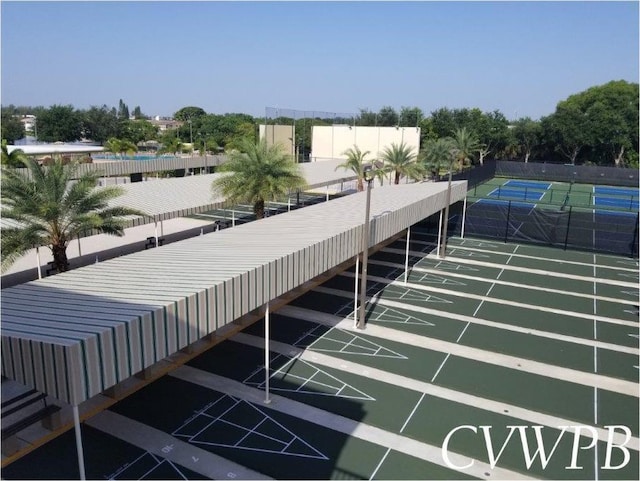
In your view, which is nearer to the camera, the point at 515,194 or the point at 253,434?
the point at 253,434

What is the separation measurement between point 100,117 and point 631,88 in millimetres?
89240

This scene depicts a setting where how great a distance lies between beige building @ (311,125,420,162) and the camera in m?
52.1

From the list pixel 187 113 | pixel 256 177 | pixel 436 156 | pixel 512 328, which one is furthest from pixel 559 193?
pixel 187 113

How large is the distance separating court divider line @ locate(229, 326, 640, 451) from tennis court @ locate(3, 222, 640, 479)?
0.15 feet

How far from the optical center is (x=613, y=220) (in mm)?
28781

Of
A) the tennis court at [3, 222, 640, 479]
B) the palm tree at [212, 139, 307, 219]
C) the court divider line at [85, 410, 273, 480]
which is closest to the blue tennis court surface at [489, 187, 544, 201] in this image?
the tennis court at [3, 222, 640, 479]

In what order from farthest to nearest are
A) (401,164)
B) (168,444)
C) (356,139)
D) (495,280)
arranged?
(356,139) → (401,164) → (495,280) → (168,444)

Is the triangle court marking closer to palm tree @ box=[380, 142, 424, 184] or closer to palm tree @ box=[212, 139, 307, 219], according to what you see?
palm tree @ box=[212, 139, 307, 219]

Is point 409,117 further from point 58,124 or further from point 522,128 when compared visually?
point 58,124

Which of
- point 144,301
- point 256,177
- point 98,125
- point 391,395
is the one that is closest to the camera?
point 144,301

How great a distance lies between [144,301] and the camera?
374 inches

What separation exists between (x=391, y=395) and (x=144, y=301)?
21.6 feet

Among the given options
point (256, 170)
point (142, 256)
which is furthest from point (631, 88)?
point (142, 256)

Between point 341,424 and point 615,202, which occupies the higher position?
point 615,202
